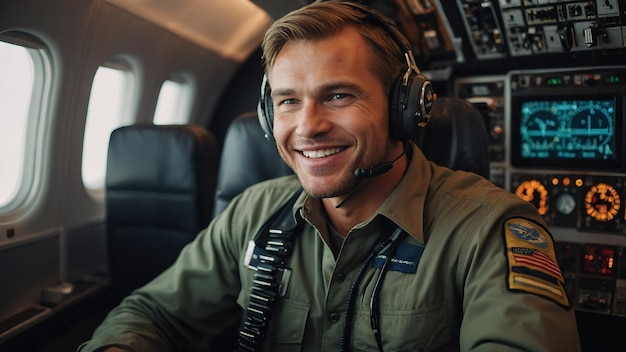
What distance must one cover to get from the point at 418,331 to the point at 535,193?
4.82 ft

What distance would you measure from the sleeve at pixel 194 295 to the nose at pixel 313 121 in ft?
1.61

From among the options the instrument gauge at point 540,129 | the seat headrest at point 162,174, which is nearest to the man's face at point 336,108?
the seat headrest at point 162,174

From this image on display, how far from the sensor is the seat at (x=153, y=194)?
8.09 ft

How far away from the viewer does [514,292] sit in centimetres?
118

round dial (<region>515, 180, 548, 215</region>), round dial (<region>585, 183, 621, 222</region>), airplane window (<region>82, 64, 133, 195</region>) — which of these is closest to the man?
round dial (<region>585, 183, 621, 222</region>)

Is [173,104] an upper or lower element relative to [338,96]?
upper

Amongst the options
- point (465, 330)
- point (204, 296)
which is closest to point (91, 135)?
point (204, 296)

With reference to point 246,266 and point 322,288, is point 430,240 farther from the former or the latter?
point 246,266

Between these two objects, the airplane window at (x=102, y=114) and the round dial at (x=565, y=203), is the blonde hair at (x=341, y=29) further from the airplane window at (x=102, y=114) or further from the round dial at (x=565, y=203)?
the airplane window at (x=102, y=114)

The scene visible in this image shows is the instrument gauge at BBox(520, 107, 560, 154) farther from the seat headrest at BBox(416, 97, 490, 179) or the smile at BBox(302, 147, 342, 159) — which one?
the smile at BBox(302, 147, 342, 159)

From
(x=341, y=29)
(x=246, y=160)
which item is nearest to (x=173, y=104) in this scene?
(x=246, y=160)

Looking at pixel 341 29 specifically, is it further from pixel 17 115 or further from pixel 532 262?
pixel 17 115

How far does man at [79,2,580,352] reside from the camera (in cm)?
130

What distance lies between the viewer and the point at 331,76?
1424mm
